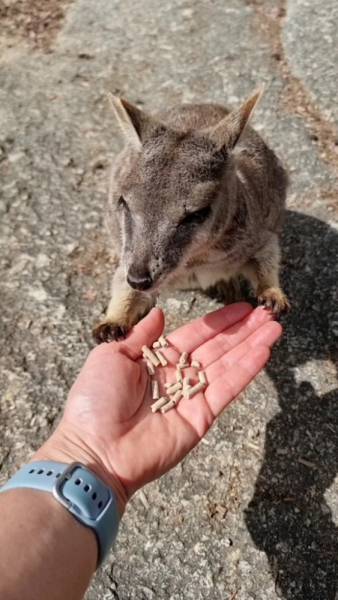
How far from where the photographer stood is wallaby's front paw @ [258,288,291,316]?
3040mm

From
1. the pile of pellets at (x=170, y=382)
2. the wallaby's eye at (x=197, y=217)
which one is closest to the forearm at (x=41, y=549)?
the pile of pellets at (x=170, y=382)

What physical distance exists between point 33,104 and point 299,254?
269 cm

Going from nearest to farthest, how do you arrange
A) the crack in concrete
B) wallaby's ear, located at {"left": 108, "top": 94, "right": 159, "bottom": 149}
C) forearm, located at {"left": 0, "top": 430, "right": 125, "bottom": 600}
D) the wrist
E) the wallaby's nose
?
1. forearm, located at {"left": 0, "top": 430, "right": 125, "bottom": 600}
2. the wrist
3. the wallaby's nose
4. wallaby's ear, located at {"left": 108, "top": 94, "right": 159, "bottom": 149}
5. the crack in concrete

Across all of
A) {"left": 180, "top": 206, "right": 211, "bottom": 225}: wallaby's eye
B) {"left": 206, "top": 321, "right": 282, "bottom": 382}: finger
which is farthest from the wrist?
{"left": 180, "top": 206, "right": 211, "bottom": 225}: wallaby's eye

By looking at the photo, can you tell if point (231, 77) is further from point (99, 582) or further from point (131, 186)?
point (99, 582)

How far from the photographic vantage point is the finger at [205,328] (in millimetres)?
2916

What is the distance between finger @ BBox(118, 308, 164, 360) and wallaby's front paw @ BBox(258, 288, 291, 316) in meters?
0.58

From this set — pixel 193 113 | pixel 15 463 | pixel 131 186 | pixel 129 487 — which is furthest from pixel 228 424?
pixel 193 113

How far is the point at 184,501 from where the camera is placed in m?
2.84

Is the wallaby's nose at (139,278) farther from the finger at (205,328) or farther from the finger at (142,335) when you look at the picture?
the finger at (205,328)

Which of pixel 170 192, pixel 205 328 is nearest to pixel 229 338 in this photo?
pixel 205 328

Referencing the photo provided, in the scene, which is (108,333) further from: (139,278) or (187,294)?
(187,294)

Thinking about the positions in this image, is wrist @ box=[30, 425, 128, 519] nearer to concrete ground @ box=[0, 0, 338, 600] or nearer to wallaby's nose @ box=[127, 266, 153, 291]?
concrete ground @ box=[0, 0, 338, 600]

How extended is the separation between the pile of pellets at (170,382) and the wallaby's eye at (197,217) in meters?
0.60
